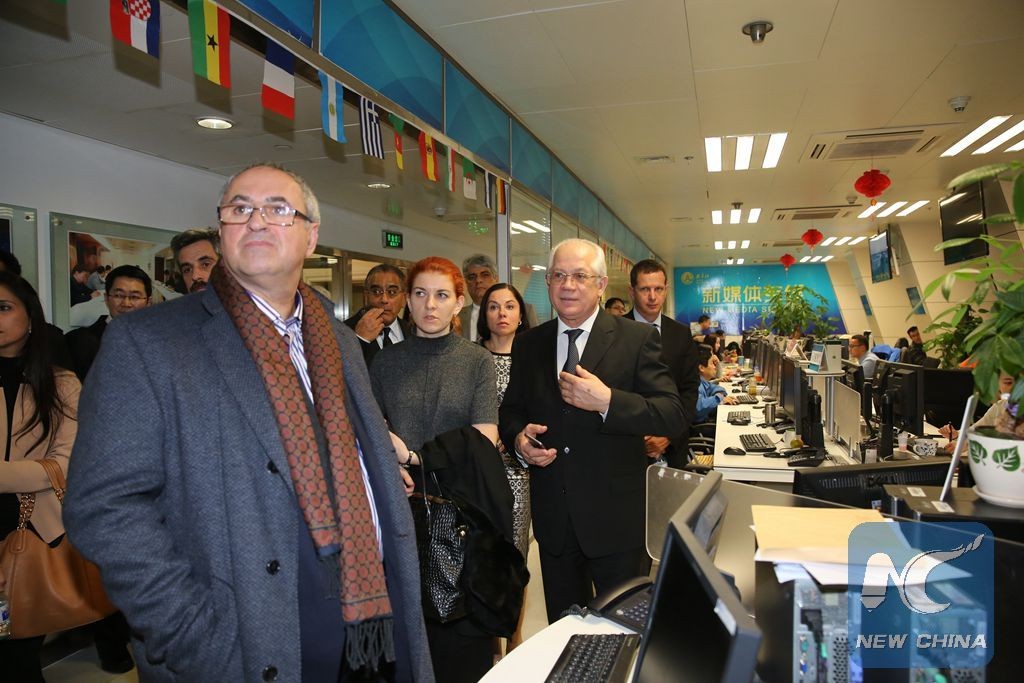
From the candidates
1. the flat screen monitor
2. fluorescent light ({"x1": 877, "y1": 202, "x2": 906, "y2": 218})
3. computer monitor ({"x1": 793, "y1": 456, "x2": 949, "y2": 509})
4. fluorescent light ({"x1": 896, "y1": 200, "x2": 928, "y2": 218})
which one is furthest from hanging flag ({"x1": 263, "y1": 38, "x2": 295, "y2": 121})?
the flat screen monitor

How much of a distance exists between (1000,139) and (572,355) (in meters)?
6.58

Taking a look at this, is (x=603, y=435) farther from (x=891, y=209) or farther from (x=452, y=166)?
(x=891, y=209)

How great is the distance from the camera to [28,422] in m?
2.43

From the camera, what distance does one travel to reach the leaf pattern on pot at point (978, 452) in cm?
149

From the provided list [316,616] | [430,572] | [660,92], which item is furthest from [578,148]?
[316,616]

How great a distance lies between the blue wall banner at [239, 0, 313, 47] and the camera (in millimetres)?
2398

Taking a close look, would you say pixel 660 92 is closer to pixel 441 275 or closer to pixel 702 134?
pixel 702 134

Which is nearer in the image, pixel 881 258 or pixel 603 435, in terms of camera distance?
pixel 603 435

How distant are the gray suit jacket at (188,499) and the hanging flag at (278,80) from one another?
5.28 feet

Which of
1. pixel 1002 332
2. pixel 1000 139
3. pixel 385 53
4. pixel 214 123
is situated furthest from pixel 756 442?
pixel 1000 139

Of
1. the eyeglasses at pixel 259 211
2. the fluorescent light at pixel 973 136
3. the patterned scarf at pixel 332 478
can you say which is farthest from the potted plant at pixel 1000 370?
the fluorescent light at pixel 973 136

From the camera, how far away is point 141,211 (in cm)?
525

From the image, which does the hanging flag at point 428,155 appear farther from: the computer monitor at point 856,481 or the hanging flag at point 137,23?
the computer monitor at point 856,481

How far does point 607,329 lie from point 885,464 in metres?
1.03
